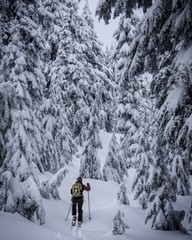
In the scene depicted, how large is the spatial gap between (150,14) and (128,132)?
59.1 feet

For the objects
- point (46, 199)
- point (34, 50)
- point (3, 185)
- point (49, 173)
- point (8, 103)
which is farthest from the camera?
point (49, 173)

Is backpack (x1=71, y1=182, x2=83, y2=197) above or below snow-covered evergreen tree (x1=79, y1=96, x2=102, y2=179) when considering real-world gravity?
below

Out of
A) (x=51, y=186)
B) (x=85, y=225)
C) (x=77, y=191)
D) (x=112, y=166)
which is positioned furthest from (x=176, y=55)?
(x=112, y=166)

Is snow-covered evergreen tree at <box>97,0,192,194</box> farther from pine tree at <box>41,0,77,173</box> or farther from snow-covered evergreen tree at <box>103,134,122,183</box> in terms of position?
snow-covered evergreen tree at <box>103,134,122,183</box>

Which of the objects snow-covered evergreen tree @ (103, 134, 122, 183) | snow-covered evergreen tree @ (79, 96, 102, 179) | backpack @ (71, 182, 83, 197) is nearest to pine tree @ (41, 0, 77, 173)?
snow-covered evergreen tree @ (79, 96, 102, 179)

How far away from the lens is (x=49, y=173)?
16.8 meters

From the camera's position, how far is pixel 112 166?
20.6 meters

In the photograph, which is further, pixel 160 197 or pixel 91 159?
pixel 91 159

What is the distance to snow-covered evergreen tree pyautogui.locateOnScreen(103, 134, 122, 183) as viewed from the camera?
65.9 feet

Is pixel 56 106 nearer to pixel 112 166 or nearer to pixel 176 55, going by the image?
pixel 112 166

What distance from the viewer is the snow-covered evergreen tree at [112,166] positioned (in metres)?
20.1

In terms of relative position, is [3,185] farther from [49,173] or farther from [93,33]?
[93,33]

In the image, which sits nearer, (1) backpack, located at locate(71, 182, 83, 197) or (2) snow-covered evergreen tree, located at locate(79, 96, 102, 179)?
(1) backpack, located at locate(71, 182, 83, 197)

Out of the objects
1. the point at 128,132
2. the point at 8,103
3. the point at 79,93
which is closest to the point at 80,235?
the point at 8,103
